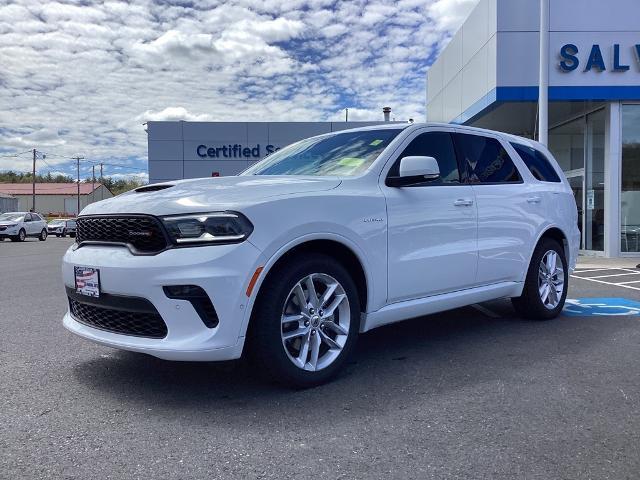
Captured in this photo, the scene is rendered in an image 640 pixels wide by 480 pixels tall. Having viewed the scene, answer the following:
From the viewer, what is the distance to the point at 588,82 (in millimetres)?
14125

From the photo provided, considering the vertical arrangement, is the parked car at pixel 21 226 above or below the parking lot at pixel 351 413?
above

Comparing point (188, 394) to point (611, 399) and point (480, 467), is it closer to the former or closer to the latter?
point (480, 467)

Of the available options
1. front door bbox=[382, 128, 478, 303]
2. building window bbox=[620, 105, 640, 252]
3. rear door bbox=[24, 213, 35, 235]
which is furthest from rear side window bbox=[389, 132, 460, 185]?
rear door bbox=[24, 213, 35, 235]

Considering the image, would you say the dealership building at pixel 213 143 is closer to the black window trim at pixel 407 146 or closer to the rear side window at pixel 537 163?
the rear side window at pixel 537 163

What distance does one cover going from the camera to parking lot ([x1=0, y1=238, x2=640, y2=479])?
2.62 metres

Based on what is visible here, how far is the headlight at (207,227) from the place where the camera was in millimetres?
3264

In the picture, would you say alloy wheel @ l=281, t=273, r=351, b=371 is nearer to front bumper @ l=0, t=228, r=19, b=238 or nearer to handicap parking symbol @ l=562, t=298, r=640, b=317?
handicap parking symbol @ l=562, t=298, r=640, b=317

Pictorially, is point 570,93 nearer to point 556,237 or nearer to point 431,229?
point 556,237

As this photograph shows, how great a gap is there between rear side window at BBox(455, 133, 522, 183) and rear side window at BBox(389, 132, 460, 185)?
117 millimetres

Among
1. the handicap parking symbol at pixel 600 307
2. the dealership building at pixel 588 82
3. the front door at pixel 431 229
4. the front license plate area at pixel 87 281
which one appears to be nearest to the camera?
the front license plate area at pixel 87 281

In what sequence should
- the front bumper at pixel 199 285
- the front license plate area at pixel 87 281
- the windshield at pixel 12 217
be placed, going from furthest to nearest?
the windshield at pixel 12 217
the front license plate area at pixel 87 281
the front bumper at pixel 199 285

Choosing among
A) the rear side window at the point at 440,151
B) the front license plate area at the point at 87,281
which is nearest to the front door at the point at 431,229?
the rear side window at the point at 440,151

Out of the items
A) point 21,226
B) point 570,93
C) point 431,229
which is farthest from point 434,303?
A: point 21,226

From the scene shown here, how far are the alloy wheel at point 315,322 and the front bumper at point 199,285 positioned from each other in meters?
0.36
